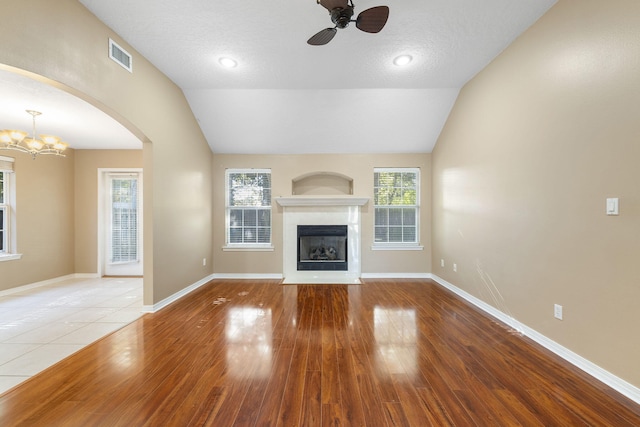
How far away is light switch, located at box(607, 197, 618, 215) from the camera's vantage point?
190cm

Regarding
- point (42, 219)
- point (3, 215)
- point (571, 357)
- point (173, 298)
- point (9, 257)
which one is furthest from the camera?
point (42, 219)

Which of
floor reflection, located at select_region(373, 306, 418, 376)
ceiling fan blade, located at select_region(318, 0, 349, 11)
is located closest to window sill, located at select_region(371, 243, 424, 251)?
floor reflection, located at select_region(373, 306, 418, 376)

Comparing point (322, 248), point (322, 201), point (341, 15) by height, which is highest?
point (341, 15)

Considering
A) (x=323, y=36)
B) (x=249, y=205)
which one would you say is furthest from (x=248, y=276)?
(x=323, y=36)

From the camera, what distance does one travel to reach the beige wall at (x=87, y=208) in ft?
17.4

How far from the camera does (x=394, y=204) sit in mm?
5402

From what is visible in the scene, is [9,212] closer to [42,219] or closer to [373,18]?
[42,219]

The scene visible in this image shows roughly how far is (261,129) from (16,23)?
309 cm

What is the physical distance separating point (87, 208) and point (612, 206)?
7.65m

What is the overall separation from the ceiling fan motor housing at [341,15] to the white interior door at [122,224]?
17.0 ft

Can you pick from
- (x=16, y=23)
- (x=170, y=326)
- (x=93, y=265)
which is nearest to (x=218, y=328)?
(x=170, y=326)

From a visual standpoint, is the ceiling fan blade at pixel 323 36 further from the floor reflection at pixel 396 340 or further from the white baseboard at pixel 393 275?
the white baseboard at pixel 393 275

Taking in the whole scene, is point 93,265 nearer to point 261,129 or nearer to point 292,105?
point 261,129

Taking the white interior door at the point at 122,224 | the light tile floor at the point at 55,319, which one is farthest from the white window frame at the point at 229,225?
the white interior door at the point at 122,224
